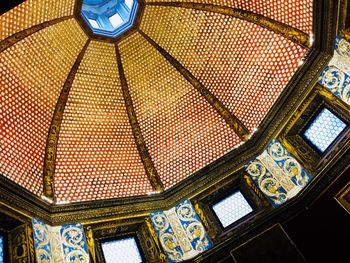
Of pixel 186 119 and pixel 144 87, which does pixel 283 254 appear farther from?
pixel 144 87

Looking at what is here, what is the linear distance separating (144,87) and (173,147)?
1.87 m

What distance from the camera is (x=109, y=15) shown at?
35.9ft

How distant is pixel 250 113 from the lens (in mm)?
8766

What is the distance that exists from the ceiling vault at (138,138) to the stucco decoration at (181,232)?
815 mm

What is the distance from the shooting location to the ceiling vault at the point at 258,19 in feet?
Result: 25.7

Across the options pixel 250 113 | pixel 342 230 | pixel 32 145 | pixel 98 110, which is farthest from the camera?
pixel 98 110

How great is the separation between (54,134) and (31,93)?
1099 millimetres

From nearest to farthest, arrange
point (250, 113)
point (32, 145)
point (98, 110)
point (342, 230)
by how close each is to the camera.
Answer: point (342, 230), point (32, 145), point (250, 113), point (98, 110)

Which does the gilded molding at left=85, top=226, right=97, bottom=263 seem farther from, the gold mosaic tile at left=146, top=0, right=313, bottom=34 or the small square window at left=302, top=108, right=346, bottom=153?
the gold mosaic tile at left=146, top=0, right=313, bottom=34

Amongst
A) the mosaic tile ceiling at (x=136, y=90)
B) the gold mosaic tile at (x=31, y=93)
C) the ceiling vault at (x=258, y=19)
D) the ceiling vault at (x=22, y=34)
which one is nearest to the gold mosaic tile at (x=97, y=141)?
the mosaic tile ceiling at (x=136, y=90)

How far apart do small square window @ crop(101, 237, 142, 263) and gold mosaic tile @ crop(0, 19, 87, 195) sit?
6.47 ft

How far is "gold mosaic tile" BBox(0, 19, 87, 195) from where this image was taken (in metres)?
7.57

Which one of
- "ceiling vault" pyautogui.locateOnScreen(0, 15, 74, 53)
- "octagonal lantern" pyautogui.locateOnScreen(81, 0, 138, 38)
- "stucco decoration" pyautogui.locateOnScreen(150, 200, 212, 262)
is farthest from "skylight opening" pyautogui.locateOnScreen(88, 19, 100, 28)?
"stucco decoration" pyautogui.locateOnScreen(150, 200, 212, 262)

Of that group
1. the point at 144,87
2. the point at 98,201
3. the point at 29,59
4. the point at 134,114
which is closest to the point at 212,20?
the point at 144,87
